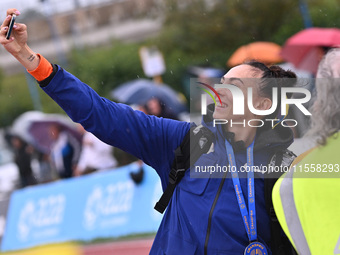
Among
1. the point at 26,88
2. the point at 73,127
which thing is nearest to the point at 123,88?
the point at 73,127

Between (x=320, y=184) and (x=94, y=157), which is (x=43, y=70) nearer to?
(x=320, y=184)

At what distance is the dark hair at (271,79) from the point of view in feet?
9.17

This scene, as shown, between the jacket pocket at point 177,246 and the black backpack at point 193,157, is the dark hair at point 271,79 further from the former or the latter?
the jacket pocket at point 177,246

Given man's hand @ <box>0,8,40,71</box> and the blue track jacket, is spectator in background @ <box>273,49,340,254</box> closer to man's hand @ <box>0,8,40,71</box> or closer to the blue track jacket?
the blue track jacket

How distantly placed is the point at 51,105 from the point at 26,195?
873 inches

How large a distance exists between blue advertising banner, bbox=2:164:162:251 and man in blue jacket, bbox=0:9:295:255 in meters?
5.23

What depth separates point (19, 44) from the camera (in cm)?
260

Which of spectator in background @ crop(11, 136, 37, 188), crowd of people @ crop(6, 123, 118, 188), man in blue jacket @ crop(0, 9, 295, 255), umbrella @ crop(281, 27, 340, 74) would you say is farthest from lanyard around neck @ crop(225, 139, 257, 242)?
spectator in background @ crop(11, 136, 37, 188)

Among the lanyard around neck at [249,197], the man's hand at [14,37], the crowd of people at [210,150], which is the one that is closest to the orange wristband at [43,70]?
the crowd of people at [210,150]

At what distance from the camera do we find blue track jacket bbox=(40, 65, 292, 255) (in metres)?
2.54

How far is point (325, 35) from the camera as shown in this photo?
8.14m

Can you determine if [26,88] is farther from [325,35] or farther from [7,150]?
[325,35]

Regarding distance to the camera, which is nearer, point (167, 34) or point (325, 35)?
point (325, 35)

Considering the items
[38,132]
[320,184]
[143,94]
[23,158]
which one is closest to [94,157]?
[143,94]
